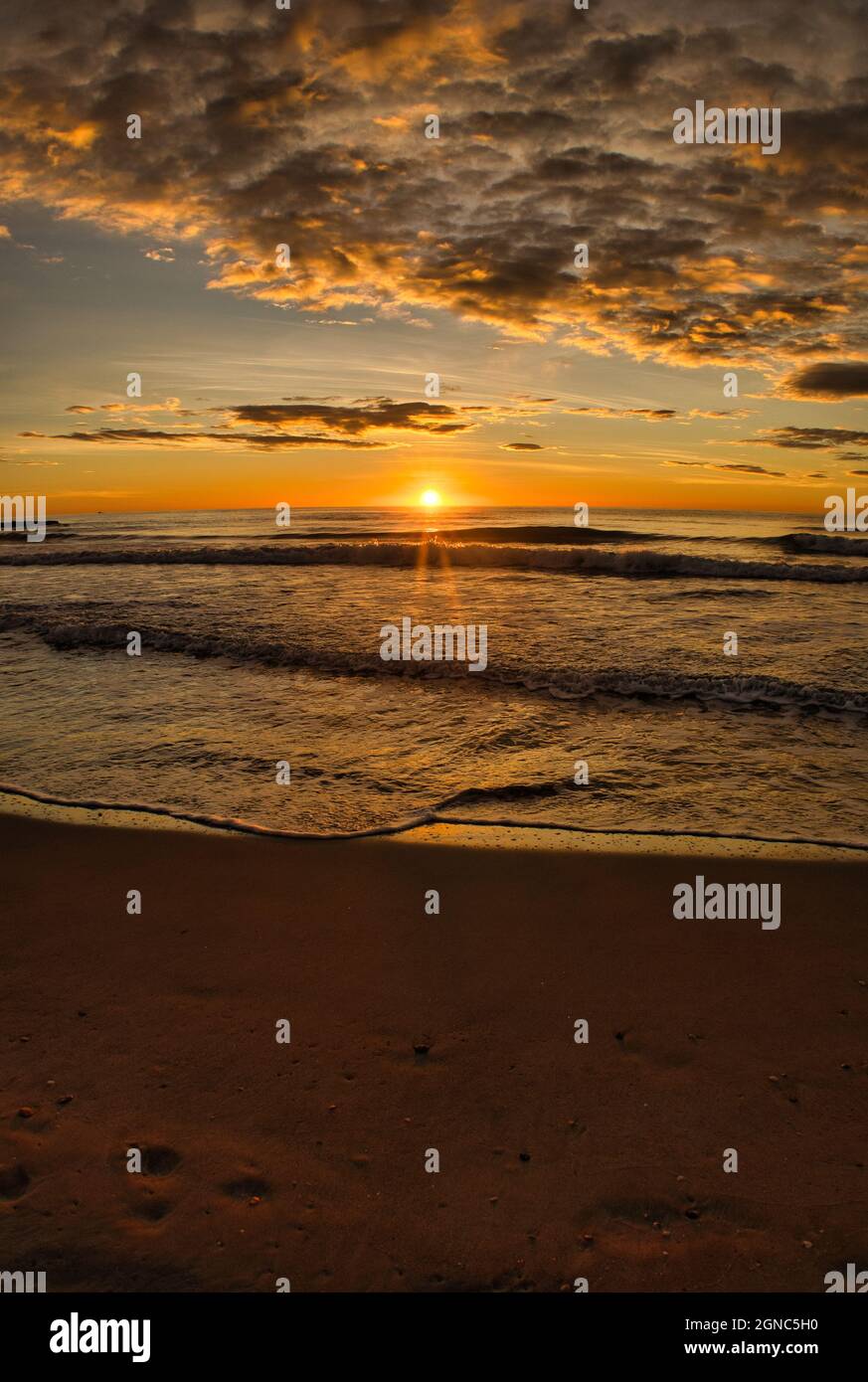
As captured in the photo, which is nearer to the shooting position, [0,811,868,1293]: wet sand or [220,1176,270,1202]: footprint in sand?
[0,811,868,1293]: wet sand

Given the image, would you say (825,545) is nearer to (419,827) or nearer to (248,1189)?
(419,827)

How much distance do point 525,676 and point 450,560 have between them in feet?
72.4

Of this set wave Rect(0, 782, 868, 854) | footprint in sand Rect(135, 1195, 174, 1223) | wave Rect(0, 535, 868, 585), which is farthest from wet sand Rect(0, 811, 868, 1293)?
wave Rect(0, 535, 868, 585)

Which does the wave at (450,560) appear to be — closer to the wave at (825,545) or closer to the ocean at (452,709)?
the ocean at (452,709)

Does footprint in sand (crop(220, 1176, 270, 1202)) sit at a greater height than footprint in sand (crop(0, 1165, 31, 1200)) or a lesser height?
lesser

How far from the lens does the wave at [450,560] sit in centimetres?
2752

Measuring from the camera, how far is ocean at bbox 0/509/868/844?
6.92 meters

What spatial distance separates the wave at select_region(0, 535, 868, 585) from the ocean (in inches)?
181

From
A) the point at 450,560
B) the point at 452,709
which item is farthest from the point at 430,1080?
the point at 450,560

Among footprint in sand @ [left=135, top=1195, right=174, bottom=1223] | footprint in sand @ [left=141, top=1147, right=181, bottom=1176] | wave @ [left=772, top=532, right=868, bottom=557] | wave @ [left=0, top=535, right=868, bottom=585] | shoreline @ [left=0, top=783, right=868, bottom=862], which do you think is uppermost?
wave @ [left=772, top=532, right=868, bottom=557]

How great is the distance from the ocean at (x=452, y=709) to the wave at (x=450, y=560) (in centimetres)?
460

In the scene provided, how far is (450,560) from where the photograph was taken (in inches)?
1298

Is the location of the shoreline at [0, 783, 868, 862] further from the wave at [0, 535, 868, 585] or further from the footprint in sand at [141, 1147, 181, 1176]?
the wave at [0, 535, 868, 585]
